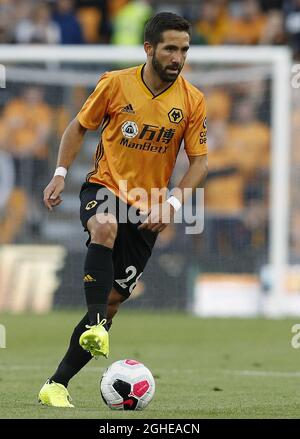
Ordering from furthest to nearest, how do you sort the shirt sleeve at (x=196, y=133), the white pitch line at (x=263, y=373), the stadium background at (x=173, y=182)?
the stadium background at (x=173, y=182) → the white pitch line at (x=263, y=373) → the shirt sleeve at (x=196, y=133)

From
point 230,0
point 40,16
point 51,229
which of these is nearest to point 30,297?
point 51,229

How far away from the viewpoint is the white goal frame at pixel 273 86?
16.7 m

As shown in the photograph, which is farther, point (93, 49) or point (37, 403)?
point (93, 49)

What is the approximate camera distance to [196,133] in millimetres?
8195

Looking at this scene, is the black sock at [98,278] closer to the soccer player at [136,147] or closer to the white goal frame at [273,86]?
the soccer player at [136,147]

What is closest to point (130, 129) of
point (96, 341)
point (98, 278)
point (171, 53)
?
point (171, 53)

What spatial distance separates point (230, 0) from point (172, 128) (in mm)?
14076

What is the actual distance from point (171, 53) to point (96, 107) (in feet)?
2.09

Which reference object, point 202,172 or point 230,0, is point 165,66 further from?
point 230,0

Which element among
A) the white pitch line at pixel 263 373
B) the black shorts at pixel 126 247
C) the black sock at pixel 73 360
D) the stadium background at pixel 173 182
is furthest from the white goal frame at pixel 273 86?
the black sock at pixel 73 360

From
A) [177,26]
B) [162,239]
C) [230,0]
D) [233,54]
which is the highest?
[230,0]

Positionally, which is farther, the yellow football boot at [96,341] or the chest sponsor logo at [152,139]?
the chest sponsor logo at [152,139]

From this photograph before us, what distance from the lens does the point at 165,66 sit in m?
7.91

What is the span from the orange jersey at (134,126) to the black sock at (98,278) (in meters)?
0.55
